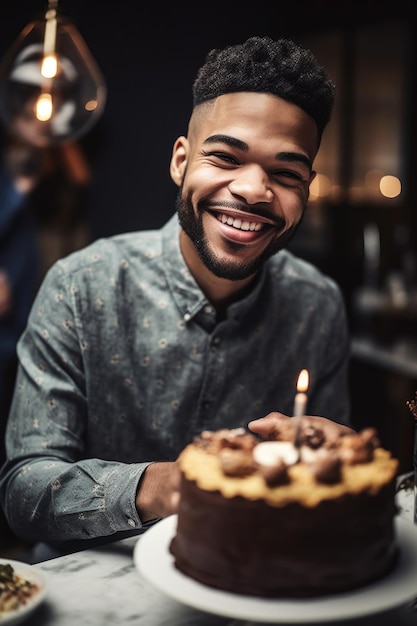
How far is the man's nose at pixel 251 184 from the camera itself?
1584 mm

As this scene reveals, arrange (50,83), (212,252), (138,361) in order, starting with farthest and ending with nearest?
1. (50,83)
2. (138,361)
3. (212,252)

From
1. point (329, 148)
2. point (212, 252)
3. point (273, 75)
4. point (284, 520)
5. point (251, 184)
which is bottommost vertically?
point (284, 520)

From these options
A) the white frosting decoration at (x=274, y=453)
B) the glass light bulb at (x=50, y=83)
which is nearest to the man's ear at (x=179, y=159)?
the glass light bulb at (x=50, y=83)

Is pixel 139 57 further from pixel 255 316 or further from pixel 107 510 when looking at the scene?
pixel 107 510

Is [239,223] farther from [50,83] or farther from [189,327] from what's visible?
[50,83]

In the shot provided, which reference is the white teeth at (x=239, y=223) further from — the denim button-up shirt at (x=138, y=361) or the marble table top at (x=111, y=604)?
the marble table top at (x=111, y=604)

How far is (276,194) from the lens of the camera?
1.63 meters

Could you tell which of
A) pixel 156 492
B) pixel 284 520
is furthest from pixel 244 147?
pixel 284 520

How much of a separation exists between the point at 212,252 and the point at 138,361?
0.34 metres

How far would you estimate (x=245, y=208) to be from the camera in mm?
1607

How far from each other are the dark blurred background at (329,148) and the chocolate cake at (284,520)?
3.06 metres

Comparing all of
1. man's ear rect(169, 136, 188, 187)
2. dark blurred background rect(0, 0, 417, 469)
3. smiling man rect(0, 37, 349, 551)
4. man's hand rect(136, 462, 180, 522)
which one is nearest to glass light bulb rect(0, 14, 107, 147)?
man's ear rect(169, 136, 188, 187)

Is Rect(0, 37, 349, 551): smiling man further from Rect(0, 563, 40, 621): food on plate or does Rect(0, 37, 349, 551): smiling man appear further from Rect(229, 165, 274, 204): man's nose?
Rect(0, 563, 40, 621): food on plate

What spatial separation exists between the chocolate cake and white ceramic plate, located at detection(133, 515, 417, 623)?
0.01 meters
